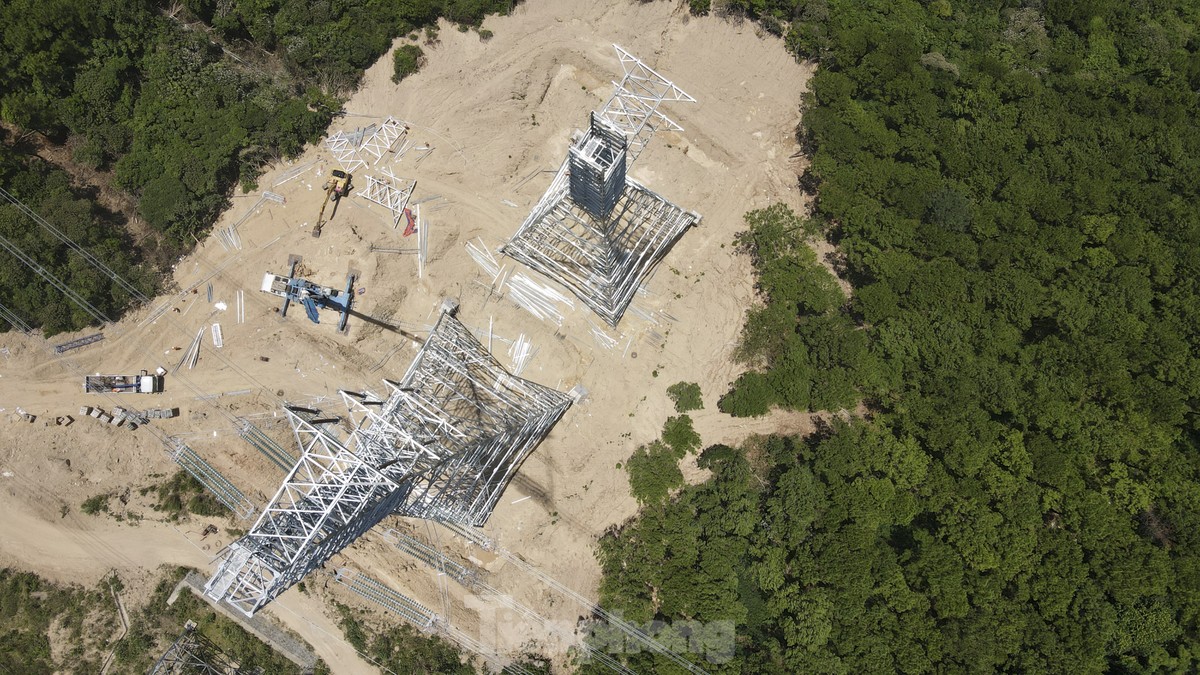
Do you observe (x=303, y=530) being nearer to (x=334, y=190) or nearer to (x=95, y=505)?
(x=95, y=505)

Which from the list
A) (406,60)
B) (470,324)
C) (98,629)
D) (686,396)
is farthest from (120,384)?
(686,396)

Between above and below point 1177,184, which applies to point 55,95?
below

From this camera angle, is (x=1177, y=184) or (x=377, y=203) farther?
(x=377, y=203)

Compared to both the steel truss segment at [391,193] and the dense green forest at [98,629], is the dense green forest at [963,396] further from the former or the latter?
the steel truss segment at [391,193]

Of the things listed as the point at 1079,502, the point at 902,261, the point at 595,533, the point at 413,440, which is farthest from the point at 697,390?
the point at 1079,502

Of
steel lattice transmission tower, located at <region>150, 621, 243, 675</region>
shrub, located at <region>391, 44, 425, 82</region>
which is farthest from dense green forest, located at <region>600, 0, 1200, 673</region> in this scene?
shrub, located at <region>391, 44, 425, 82</region>

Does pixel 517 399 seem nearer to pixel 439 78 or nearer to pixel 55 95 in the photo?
pixel 439 78

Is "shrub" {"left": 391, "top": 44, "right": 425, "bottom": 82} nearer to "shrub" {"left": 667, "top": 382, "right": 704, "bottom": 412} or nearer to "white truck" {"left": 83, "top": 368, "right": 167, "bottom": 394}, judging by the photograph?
"white truck" {"left": 83, "top": 368, "right": 167, "bottom": 394}
